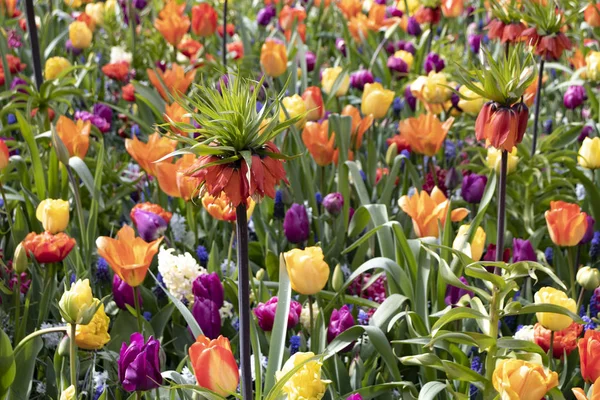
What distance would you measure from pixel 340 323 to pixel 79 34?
2.34 metres

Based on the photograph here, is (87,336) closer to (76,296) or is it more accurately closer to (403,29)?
(76,296)

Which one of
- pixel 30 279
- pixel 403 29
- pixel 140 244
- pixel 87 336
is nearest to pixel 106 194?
pixel 30 279

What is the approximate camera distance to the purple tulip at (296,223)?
2105mm

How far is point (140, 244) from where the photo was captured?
1771 millimetres

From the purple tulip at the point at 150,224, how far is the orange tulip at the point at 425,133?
825mm

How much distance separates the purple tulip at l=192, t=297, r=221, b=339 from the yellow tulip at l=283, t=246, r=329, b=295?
0.17m

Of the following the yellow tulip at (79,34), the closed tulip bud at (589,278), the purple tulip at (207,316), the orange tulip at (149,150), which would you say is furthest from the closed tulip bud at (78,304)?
the yellow tulip at (79,34)

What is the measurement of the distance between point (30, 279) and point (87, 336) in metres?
0.71

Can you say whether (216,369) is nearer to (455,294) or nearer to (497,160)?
(455,294)

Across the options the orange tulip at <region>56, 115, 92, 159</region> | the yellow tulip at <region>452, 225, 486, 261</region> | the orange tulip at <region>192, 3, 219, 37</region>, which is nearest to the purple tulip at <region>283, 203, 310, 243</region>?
the yellow tulip at <region>452, 225, 486, 261</region>

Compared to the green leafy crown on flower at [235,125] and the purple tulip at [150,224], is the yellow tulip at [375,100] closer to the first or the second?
the purple tulip at [150,224]

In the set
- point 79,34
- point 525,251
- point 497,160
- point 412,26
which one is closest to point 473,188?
point 497,160

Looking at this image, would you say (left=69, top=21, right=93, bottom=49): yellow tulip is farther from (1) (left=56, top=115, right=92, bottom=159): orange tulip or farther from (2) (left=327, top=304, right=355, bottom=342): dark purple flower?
(2) (left=327, top=304, right=355, bottom=342): dark purple flower

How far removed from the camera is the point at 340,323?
1.75 metres
